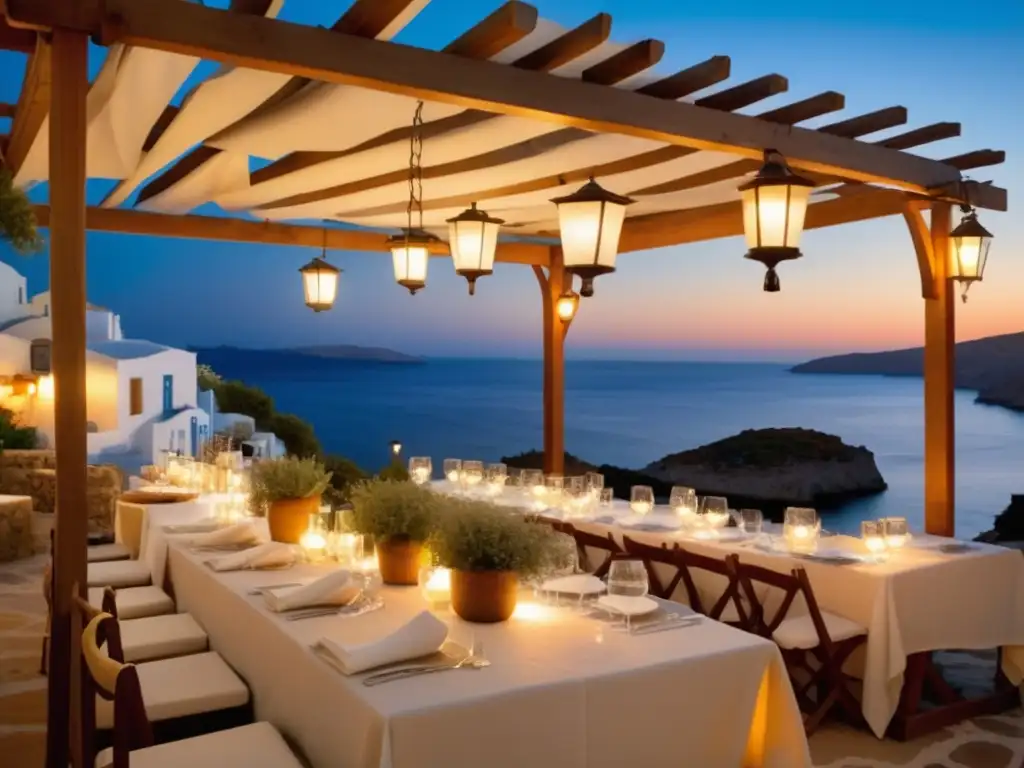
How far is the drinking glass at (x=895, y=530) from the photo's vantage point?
13.8 ft

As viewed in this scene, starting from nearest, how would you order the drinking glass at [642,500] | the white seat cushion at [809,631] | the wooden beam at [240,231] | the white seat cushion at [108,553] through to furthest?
1. the white seat cushion at [809,631]
2. the drinking glass at [642,500]
3. the white seat cushion at [108,553]
4. the wooden beam at [240,231]

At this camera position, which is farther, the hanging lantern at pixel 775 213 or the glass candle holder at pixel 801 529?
the glass candle holder at pixel 801 529

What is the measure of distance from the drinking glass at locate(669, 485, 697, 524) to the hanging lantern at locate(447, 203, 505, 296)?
63.5 inches

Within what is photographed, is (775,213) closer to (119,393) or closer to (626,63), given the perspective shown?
(626,63)

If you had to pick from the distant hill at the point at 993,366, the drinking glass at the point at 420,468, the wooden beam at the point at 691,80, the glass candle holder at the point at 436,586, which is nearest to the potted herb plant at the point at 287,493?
the glass candle holder at the point at 436,586

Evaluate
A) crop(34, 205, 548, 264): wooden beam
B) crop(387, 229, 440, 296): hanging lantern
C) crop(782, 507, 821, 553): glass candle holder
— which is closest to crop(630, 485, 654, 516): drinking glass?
crop(782, 507, 821, 553): glass candle holder

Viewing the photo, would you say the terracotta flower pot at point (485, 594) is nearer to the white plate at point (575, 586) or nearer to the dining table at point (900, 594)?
the white plate at point (575, 586)

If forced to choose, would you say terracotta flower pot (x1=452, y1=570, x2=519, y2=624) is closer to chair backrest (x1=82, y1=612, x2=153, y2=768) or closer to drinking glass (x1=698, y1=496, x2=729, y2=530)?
chair backrest (x1=82, y1=612, x2=153, y2=768)

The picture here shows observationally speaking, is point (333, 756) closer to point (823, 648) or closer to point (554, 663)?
point (554, 663)

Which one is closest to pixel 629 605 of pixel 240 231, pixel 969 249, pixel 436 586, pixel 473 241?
pixel 436 586

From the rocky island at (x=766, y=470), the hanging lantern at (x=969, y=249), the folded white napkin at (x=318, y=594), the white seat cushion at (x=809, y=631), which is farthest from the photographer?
the rocky island at (x=766, y=470)

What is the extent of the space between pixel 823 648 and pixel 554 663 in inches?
74.7

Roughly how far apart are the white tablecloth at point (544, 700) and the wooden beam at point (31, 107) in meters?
2.17

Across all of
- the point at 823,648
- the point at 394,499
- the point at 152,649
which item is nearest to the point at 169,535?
the point at 152,649
